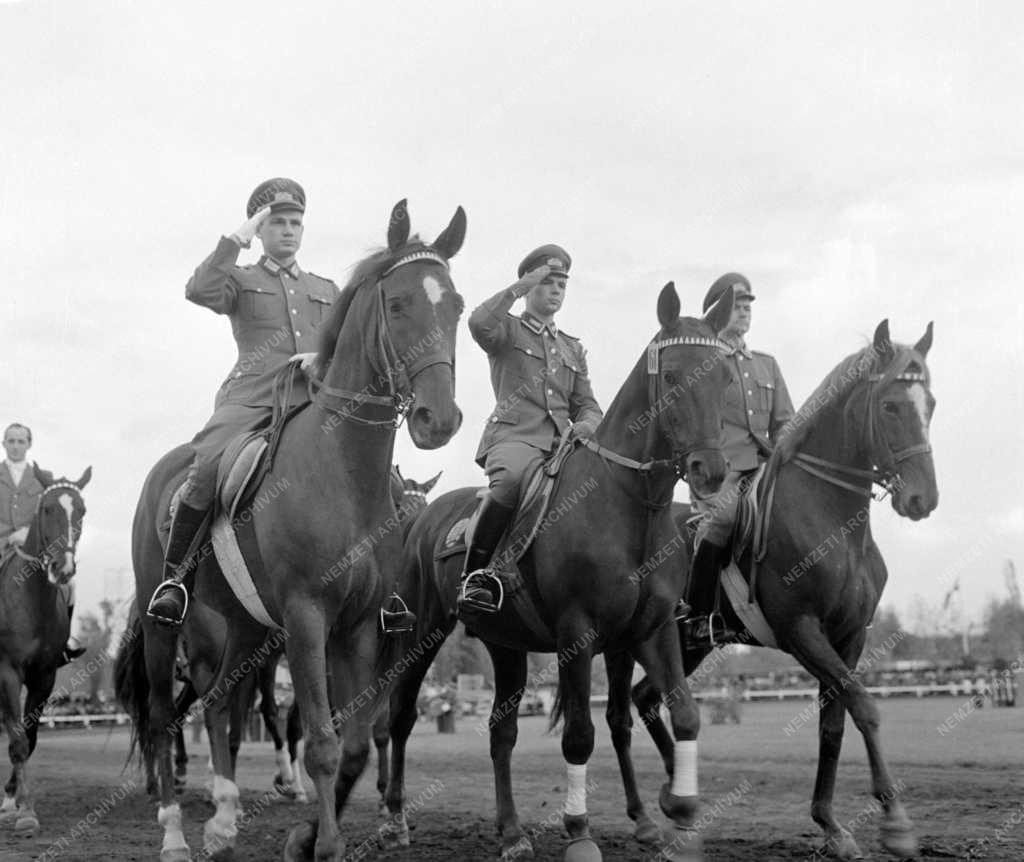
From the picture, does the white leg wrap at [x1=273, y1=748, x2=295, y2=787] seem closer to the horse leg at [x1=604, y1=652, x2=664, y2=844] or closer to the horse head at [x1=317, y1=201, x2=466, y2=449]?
the horse leg at [x1=604, y1=652, x2=664, y2=844]

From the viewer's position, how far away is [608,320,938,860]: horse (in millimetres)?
A: 9617

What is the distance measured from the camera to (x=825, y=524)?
10.0 metres

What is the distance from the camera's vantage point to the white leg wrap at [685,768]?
852 cm

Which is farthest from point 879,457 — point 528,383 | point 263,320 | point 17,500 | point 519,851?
point 17,500

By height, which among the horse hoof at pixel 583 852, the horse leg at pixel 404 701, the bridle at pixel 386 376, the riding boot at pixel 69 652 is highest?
the bridle at pixel 386 376

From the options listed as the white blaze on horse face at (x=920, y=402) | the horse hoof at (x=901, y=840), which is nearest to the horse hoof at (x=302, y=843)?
the horse hoof at (x=901, y=840)

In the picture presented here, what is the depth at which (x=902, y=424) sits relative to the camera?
382 inches

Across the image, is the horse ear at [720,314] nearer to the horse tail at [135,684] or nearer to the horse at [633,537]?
the horse at [633,537]

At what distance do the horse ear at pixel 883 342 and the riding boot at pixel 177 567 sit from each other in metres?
5.33

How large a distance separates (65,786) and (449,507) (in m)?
9.06

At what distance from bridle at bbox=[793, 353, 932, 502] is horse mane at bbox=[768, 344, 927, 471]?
1.3 inches

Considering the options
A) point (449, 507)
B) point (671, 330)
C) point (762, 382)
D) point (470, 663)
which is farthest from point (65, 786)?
point (470, 663)

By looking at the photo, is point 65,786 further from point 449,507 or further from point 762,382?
point 762,382

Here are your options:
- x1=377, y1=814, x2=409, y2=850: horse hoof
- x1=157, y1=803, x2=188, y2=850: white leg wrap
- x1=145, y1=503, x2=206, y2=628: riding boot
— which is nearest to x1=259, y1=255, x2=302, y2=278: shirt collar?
x1=145, y1=503, x2=206, y2=628: riding boot
